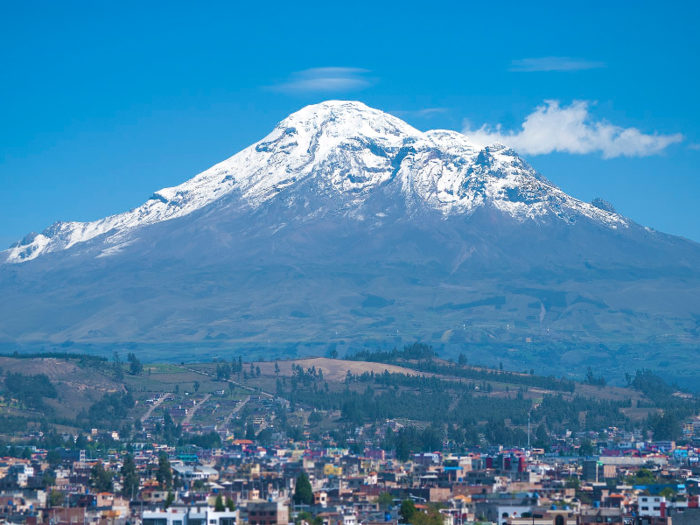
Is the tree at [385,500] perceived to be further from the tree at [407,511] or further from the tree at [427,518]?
the tree at [427,518]

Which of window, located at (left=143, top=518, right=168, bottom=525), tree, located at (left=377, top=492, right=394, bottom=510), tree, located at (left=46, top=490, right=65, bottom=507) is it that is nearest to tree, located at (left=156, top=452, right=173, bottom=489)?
tree, located at (left=46, top=490, right=65, bottom=507)

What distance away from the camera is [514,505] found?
300ft

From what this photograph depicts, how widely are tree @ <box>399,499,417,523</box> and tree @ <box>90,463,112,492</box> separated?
30.2 m

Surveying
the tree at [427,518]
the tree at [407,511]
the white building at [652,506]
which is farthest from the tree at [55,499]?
the white building at [652,506]

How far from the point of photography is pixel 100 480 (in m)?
119

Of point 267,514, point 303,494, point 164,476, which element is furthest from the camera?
point 164,476

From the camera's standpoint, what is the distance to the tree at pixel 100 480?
384 ft

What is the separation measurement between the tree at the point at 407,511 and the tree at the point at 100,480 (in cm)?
3016

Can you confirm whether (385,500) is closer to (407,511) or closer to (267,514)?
(407,511)

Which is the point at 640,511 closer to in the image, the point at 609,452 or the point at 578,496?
the point at 578,496

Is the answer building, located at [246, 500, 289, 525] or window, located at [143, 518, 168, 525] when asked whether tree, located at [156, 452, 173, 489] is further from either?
window, located at [143, 518, 168, 525]

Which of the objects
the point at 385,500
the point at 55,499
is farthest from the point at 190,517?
the point at 385,500

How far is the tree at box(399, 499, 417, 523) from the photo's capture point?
291 ft

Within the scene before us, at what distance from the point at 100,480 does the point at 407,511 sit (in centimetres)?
3505
